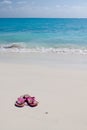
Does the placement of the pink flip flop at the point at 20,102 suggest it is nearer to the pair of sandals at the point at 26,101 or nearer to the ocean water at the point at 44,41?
the pair of sandals at the point at 26,101

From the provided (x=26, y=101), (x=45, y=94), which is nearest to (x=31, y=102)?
(x=26, y=101)

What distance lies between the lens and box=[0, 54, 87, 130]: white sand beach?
378 cm

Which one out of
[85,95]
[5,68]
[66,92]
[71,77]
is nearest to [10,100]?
[66,92]

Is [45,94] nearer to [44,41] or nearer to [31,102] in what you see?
[31,102]

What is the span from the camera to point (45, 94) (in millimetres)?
4934

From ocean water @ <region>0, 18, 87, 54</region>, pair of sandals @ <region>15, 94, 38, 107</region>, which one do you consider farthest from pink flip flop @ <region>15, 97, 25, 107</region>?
ocean water @ <region>0, 18, 87, 54</region>

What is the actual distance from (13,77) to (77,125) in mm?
2834

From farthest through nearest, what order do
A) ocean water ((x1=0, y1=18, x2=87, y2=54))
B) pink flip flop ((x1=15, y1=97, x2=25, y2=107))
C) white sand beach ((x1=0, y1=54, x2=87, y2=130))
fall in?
1. ocean water ((x1=0, y1=18, x2=87, y2=54))
2. pink flip flop ((x1=15, y1=97, x2=25, y2=107))
3. white sand beach ((x1=0, y1=54, x2=87, y2=130))

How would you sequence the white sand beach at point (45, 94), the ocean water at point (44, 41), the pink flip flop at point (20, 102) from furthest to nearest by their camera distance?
the ocean water at point (44, 41) < the pink flip flop at point (20, 102) < the white sand beach at point (45, 94)

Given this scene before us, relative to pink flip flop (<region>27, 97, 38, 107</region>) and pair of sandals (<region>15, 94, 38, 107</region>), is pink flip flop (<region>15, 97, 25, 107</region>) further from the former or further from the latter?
pink flip flop (<region>27, 97, 38, 107</region>)

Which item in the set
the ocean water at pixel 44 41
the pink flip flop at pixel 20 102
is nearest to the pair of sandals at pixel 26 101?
the pink flip flop at pixel 20 102

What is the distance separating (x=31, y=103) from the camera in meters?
4.34

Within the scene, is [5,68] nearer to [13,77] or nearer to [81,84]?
[13,77]

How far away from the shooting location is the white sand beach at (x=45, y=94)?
378cm
